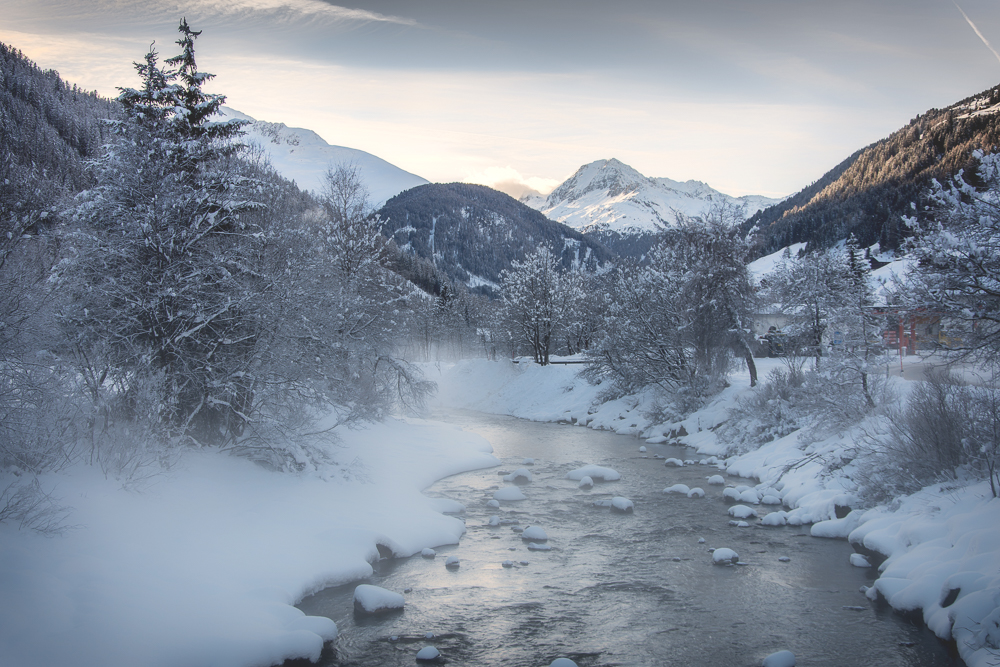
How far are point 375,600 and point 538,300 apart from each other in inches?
1406

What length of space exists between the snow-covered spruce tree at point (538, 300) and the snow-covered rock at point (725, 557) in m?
31.6

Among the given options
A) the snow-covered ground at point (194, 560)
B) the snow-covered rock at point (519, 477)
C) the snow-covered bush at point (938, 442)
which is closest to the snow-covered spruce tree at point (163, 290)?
the snow-covered ground at point (194, 560)

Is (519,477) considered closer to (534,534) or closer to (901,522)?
(534,534)

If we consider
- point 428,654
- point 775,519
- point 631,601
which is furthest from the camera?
point 775,519

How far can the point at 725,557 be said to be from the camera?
1068 cm

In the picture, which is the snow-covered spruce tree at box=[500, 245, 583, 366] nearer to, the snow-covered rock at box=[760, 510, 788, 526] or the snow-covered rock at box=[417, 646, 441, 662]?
the snow-covered rock at box=[760, 510, 788, 526]

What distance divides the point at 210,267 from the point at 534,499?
972 centimetres

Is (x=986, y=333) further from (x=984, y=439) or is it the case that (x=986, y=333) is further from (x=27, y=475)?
(x=27, y=475)

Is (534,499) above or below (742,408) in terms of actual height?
below

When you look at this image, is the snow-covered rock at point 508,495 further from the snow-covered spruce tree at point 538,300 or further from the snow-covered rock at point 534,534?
the snow-covered spruce tree at point 538,300

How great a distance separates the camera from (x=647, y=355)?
29.6 meters

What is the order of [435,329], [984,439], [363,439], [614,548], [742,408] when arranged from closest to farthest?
[984,439], [614,548], [363,439], [742,408], [435,329]

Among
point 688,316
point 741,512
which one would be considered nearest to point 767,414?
point 688,316

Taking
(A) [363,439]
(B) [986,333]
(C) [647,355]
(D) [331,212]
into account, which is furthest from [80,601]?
(C) [647,355]
